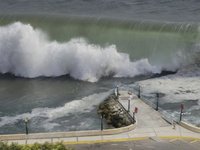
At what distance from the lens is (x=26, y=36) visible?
175 feet

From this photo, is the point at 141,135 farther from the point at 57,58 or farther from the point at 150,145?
the point at 57,58

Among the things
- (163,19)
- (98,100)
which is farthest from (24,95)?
(163,19)

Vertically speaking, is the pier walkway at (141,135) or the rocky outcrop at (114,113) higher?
the pier walkway at (141,135)

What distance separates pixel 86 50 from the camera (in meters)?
51.5

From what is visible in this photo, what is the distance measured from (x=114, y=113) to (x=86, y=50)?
16.5m

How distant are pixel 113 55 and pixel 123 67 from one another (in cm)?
212

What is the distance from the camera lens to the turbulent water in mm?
44219

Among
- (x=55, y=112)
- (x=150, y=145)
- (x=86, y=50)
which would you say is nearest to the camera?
(x=150, y=145)

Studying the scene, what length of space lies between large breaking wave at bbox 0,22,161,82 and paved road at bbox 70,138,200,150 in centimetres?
1800

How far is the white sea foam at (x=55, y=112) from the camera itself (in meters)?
36.6

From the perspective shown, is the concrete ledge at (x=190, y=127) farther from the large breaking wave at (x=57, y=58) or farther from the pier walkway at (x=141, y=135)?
the large breaking wave at (x=57, y=58)

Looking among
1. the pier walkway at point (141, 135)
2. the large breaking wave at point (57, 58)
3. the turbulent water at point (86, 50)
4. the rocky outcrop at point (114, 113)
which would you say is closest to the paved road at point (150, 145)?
the pier walkway at point (141, 135)

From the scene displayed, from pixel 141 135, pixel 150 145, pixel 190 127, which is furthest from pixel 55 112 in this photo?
pixel 190 127

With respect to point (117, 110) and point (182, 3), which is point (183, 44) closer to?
point (182, 3)
